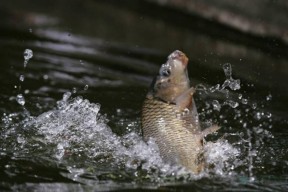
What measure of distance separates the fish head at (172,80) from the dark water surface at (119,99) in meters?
0.34

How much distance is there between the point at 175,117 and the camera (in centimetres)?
423

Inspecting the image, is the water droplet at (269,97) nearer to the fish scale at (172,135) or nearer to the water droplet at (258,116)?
the water droplet at (258,116)

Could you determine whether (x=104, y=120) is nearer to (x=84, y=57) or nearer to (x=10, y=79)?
(x=10, y=79)

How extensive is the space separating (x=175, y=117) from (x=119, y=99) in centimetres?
251

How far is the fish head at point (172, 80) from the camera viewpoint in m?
4.25

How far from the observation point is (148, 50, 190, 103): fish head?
4.25m

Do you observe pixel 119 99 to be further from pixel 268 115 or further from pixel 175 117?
pixel 175 117

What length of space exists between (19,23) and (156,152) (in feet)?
21.2

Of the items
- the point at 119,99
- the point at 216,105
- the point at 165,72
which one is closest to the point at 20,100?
the point at 119,99

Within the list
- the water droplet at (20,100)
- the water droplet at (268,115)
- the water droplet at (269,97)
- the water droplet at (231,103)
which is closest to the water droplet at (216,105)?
the water droplet at (231,103)

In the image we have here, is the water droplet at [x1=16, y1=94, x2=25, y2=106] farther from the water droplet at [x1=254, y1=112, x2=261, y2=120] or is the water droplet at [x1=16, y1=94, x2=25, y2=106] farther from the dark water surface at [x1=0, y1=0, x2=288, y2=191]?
the water droplet at [x1=254, y1=112, x2=261, y2=120]

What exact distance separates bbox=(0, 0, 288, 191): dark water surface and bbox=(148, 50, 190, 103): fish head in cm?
34

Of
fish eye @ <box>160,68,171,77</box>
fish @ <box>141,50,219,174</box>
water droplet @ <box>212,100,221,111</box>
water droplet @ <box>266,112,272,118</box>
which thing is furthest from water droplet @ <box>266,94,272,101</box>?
fish eye @ <box>160,68,171,77</box>

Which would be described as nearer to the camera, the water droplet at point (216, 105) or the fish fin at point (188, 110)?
the fish fin at point (188, 110)
